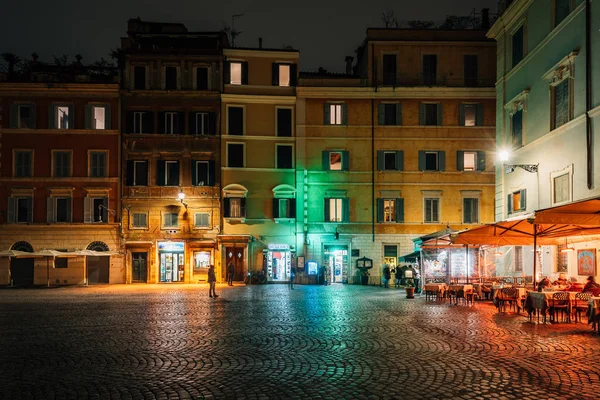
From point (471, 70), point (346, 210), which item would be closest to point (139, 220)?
point (346, 210)

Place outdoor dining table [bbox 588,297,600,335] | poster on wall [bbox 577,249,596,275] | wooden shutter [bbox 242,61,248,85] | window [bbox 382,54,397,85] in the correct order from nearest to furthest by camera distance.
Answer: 1. outdoor dining table [bbox 588,297,600,335]
2. poster on wall [bbox 577,249,596,275]
3. window [bbox 382,54,397,85]
4. wooden shutter [bbox 242,61,248,85]

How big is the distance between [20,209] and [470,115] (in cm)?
3168

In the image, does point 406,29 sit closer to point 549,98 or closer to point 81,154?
point 549,98

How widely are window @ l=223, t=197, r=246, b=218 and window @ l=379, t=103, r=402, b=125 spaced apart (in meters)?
11.1

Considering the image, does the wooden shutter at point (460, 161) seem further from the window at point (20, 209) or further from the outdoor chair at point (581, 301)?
the window at point (20, 209)

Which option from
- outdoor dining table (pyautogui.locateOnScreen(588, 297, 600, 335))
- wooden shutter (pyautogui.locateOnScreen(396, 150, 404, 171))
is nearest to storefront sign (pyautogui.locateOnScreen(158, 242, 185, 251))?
wooden shutter (pyautogui.locateOnScreen(396, 150, 404, 171))

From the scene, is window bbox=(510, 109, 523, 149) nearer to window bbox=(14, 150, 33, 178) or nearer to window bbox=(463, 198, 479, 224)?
window bbox=(463, 198, 479, 224)

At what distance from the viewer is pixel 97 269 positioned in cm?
4300

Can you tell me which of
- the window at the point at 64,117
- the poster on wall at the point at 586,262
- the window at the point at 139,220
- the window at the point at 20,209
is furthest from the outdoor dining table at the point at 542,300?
the window at the point at 20,209

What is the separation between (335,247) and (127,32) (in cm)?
2184

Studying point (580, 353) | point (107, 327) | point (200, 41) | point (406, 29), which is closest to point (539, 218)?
point (580, 353)

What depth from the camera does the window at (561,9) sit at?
2329 centimetres

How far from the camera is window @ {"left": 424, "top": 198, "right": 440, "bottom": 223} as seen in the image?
4253cm

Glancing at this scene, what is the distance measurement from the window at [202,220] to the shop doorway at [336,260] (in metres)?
8.32
